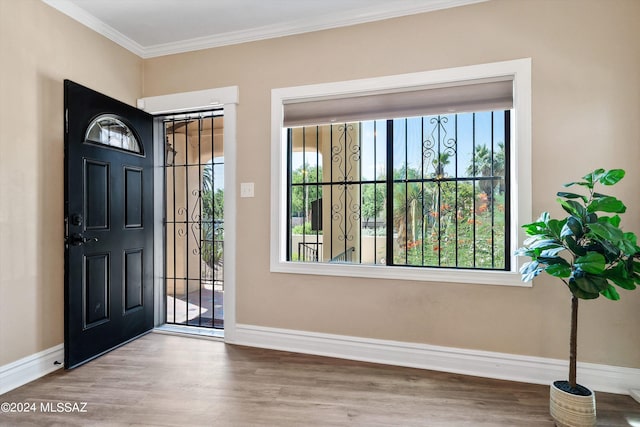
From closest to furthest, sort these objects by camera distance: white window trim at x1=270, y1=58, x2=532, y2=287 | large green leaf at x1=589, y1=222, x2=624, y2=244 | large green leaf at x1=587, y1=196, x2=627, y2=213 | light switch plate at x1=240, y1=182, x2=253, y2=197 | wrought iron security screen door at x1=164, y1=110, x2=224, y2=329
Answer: large green leaf at x1=589, y1=222, x2=624, y2=244 < large green leaf at x1=587, y1=196, x2=627, y2=213 < white window trim at x1=270, y1=58, x2=532, y2=287 < light switch plate at x1=240, y1=182, x2=253, y2=197 < wrought iron security screen door at x1=164, y1=110, x2=224, y2=329

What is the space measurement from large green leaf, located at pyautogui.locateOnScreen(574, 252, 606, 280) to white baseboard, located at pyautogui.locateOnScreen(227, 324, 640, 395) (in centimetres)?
95

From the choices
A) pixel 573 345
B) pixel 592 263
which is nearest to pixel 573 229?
pixel 592 263

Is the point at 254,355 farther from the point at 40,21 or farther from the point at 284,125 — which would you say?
the point at 40,21

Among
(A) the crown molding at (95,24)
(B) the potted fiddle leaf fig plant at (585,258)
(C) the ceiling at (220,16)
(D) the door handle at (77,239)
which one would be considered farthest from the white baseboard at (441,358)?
(A) the crown molding at (95,24)

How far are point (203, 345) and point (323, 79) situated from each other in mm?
2430

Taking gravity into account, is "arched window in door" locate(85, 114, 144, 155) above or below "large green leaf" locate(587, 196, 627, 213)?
above

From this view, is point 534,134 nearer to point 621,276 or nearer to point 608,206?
point 608,206

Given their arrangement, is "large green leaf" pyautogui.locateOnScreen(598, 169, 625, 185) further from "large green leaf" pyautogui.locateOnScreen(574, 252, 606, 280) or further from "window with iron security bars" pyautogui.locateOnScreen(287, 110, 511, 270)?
"window with iron security bars" pyautogui.locateOnScreen(287, 110, 511, 270)

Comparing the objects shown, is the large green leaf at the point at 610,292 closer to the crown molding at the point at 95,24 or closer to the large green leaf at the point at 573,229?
the large green leaf at the point at 573,229

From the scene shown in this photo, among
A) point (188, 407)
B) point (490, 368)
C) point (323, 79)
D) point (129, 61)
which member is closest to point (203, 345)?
point (188, 407)

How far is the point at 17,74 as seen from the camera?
2166mm

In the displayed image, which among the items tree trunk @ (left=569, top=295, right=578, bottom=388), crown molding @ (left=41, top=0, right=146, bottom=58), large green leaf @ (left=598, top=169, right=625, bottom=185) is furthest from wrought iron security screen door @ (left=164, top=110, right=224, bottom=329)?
large green leaf @ (left=598, top=169, right=625, bottom=185)

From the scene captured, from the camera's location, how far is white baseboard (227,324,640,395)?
6.89ft

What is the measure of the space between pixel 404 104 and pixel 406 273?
4.20 feet
